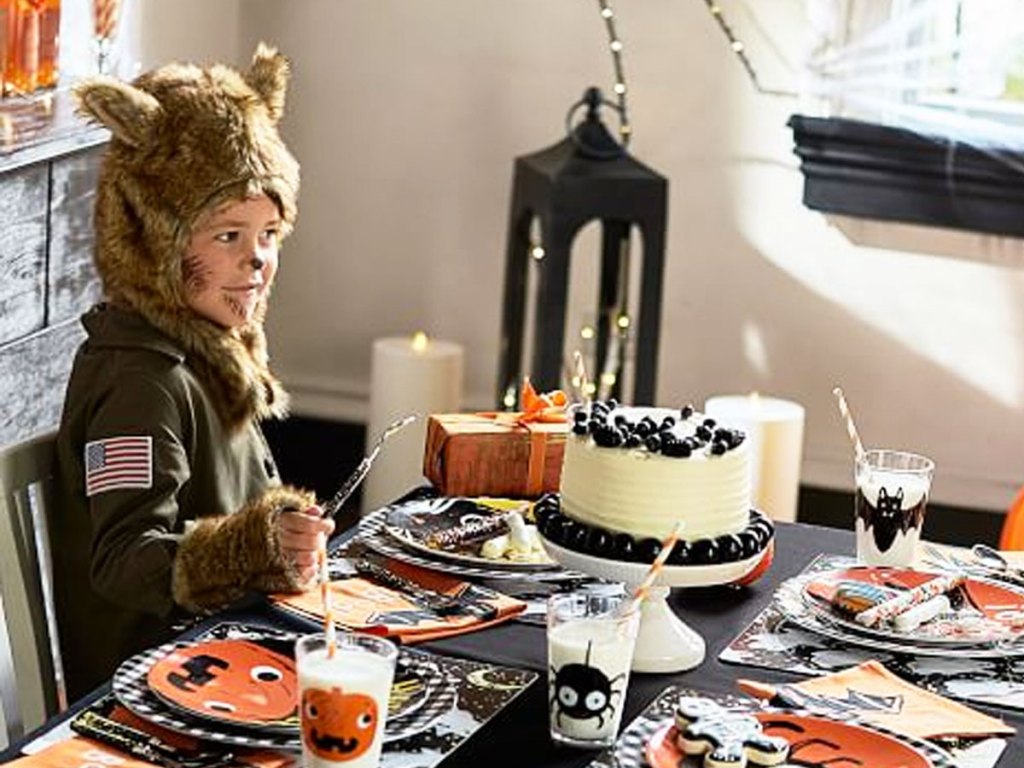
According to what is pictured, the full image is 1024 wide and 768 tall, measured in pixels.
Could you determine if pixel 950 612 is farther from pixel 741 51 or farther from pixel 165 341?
pixel 741 51

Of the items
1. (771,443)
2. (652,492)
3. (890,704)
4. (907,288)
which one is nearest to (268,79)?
(652,492)

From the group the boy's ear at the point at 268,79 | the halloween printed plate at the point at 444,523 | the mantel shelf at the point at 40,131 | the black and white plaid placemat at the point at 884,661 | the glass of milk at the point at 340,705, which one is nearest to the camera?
the glass of milk at the point at 340,705

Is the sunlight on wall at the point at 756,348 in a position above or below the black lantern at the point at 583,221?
below

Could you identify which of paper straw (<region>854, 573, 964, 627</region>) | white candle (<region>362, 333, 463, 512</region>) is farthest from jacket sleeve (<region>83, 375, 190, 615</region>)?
white candle (<region>362, 333, 463, 512</region>)

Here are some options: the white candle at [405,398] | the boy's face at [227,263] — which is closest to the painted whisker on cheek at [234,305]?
the boy's face at [227,263]

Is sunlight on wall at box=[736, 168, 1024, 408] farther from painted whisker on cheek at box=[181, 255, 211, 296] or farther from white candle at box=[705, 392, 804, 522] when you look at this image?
painted whisker on cheek at box=[181, 255, 211, 296]

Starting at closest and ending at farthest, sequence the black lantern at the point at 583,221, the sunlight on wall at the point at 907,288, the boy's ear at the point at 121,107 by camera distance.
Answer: the boy's ear at the point at 121,107, the black lantern at the point at 583,221, the sunlight on wall at the point at 907,288

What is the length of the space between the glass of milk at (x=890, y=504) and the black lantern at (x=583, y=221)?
162cm

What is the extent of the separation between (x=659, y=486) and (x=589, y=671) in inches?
9.3

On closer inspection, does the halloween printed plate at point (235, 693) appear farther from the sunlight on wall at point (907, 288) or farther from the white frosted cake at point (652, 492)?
the sunlight on wall at point (907, 288)

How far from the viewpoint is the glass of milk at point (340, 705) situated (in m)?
1.73

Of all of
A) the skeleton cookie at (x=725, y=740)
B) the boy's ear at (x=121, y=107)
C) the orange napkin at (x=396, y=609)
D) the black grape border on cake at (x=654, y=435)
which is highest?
the boy's ear at (x=121, y=107)

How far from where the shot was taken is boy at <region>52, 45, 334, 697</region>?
8.04ft

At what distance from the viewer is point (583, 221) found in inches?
156
